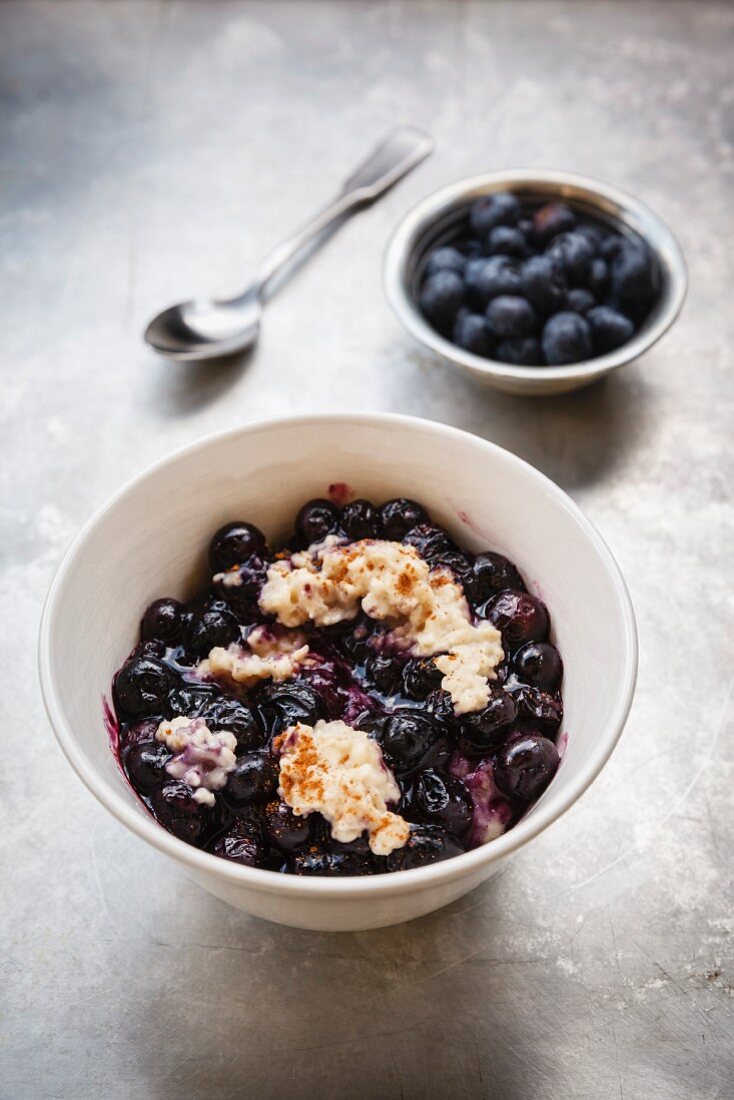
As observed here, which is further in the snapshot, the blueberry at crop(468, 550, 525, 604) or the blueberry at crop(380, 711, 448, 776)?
the blueberry at crop(468, 550, 525, 604)

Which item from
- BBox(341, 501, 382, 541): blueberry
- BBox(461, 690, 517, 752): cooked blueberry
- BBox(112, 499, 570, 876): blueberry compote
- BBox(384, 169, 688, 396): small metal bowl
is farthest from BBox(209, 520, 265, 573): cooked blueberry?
BBox(384, 169, 688, 396): small metal bowl

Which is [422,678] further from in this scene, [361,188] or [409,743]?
[361,188]

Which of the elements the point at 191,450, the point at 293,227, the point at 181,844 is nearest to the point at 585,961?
the point at 181,844

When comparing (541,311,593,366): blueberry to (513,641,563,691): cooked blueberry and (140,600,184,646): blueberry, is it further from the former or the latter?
(140,600,184,646): blueberry

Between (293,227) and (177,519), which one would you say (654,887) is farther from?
(293,227)

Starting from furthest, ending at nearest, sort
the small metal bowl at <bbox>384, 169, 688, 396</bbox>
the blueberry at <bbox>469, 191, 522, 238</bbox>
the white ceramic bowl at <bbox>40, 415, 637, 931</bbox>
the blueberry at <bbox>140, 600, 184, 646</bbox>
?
the blueberry at <bbox>469, 191, 522, 238</bbox>
the small metal bowl at <bbox>384, 169, 688, 396</bbox>
the blueberry at <bbox>140, 600, 184, 646</bbox>
the white ceramic bowl at <bbox>40, 415, 637, 931</bbox>

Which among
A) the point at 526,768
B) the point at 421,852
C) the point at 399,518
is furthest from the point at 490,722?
the point at 399,518
